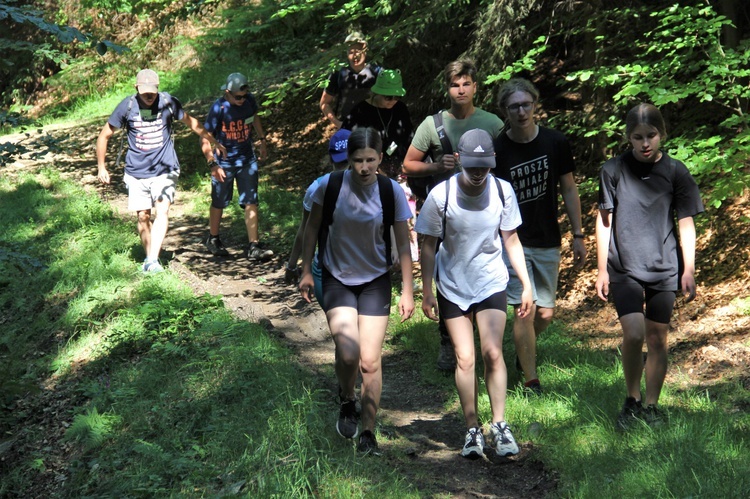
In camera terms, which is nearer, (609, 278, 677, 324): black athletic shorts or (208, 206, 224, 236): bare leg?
(609, 278, 677, 324): black athletic shorts

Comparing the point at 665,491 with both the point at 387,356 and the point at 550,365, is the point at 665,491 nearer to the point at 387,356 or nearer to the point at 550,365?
the point at 550,365

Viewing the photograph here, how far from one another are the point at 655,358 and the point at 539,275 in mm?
1142

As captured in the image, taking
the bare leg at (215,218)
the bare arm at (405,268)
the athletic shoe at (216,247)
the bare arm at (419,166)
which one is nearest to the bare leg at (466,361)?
the bare arm at (405,268)

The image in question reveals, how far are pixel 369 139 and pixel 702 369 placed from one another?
11.7 ft

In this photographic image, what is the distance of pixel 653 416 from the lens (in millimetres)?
5230

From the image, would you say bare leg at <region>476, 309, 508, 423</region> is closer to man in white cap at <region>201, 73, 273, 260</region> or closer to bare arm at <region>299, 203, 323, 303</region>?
bare arm at <region>299, 203, 323, 303</region>

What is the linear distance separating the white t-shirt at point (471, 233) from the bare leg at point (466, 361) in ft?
0.41

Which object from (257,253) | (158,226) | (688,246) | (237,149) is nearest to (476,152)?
(688,246)

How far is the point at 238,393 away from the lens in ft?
21.0

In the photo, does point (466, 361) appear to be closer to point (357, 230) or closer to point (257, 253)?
point (357, 230)

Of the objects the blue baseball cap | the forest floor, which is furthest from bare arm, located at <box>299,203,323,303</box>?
the forest floor

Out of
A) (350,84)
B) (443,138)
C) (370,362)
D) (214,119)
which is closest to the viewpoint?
(370,362)

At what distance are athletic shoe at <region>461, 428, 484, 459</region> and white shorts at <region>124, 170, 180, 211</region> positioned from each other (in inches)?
207

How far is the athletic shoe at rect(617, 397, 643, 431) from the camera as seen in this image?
5.28 meters
